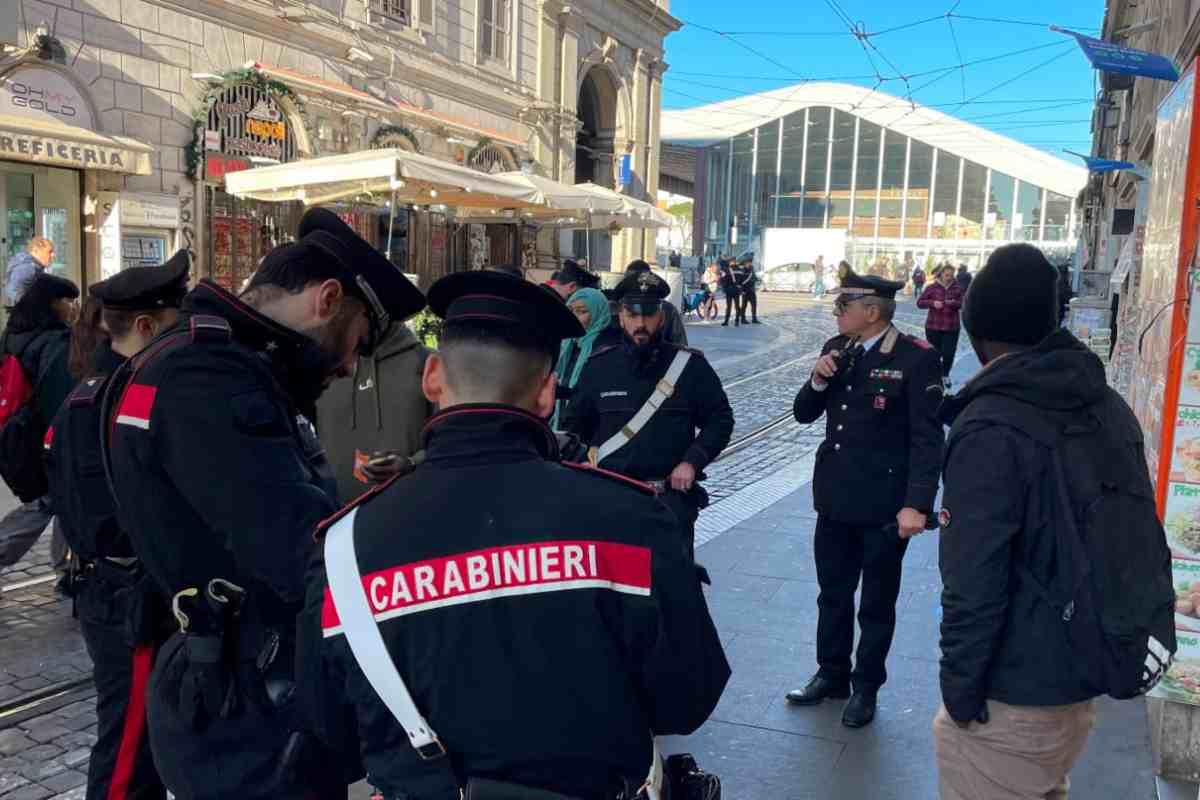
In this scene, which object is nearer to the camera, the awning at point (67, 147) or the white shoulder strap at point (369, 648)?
the white shoulder strap at point (369, 648)

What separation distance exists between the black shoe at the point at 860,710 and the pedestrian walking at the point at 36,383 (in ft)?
12.7

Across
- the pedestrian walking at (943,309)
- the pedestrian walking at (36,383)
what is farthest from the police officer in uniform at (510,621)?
the pedestrian walking at (943,309)

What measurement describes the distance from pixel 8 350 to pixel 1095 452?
5.44m

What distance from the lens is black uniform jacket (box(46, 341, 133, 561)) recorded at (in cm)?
292

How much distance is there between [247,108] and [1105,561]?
14127mm

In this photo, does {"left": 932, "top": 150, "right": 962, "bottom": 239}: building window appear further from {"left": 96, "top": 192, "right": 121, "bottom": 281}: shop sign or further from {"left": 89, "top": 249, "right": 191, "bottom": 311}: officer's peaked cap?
{"left": 89, "top": 249, "right": 191, "bottom": 311}: officer's peaked cap

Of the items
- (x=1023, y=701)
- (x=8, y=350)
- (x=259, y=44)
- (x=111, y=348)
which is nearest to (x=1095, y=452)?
(x=1023, y=701)

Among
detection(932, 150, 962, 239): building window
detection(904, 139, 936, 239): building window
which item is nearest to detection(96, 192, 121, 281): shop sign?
detection(904, 139, 936, 239): building window

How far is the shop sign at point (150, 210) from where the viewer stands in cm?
1211

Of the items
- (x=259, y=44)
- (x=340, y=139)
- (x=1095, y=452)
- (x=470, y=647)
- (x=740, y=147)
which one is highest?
(x=740, y=147)

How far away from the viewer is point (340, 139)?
632 inches

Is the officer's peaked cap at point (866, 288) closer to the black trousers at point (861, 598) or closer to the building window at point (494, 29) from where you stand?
the black trousers at point (861, 598)

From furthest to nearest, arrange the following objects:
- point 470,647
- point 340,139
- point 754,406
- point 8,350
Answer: point 340,139
point 754,406
point 8,350
point 470,647

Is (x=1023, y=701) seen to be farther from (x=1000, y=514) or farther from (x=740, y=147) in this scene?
(x=740, y=147)
